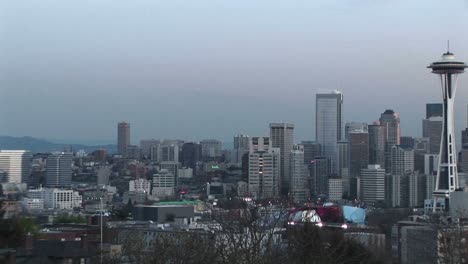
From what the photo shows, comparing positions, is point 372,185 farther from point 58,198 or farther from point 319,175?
point 58,198

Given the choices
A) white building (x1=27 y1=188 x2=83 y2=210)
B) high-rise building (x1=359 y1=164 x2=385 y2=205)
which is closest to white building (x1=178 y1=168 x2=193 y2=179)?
high-rise building (x1=359 y1=164 x2=385 y2=205)

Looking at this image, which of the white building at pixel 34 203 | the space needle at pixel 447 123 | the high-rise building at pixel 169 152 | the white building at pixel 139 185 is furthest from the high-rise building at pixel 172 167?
the space needle at pixel 447 123

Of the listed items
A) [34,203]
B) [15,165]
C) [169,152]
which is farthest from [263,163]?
[169,152]

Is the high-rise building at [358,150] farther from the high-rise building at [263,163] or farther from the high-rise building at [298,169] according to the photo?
the high-rise building at [263,163]

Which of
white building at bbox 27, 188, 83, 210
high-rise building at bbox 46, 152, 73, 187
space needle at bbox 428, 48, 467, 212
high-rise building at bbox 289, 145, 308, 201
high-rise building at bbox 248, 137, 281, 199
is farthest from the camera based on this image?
high-rise building at bbox 46, 152, 73, 187

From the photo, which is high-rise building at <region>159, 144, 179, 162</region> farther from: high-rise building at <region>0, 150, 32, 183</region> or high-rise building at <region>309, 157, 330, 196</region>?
high-rise building at <region>0, 150, 32, 183</region>

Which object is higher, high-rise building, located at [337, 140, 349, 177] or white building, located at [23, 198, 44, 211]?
high-rise building, located at [337, 140, 349, 177]

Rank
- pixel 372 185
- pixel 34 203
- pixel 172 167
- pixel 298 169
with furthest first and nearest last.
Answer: pixel 172 167, pixel 298 169, pixel 372 185, pixel 34 203
